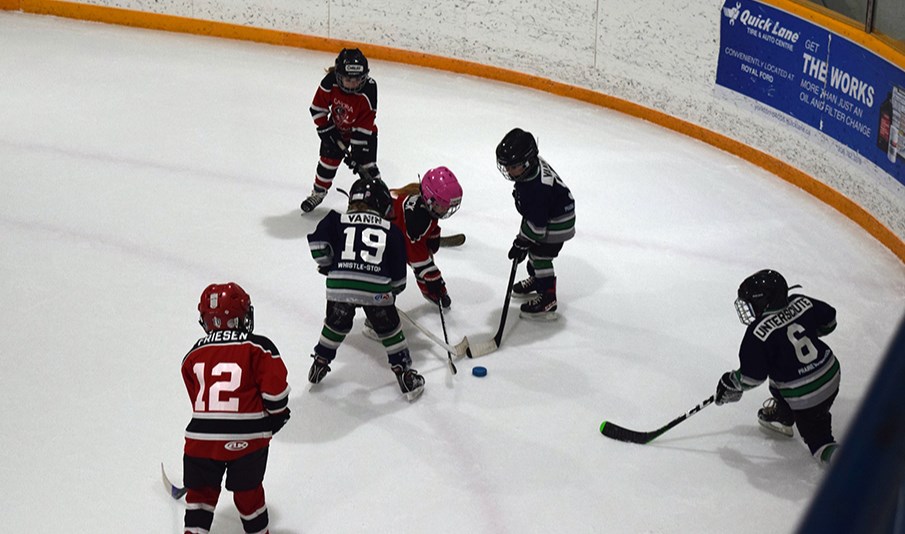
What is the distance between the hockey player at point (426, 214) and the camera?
396 cm

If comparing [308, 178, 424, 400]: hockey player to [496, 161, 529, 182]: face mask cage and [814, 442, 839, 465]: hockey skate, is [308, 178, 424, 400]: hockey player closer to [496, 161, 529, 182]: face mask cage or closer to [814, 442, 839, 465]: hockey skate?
[496, 161, 529, 182]: face mask cage

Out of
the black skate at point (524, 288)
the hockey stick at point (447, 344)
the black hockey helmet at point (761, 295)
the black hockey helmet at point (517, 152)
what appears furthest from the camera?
the black skate at point (524, 288)

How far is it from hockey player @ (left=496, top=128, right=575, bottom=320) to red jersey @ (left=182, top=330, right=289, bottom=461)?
1470 millimetres

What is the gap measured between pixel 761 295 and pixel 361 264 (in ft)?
4.31

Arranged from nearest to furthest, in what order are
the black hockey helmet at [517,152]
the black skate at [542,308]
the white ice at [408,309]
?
the white ice at [408,309]
the black hockey helmet at [517,152]
the black skate at [542,308]

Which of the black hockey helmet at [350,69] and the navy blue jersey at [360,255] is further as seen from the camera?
the black hockey helmet at [350,69]

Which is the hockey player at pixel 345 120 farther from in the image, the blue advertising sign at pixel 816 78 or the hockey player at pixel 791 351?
the hockey player at pixel 791 351

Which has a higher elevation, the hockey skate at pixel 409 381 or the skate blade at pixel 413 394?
the hockey skate at pixel 409 381

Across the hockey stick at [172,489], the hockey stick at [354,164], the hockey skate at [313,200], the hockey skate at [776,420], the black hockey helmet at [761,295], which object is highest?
the black hockey helmet at [761,295]

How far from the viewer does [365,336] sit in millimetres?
4312

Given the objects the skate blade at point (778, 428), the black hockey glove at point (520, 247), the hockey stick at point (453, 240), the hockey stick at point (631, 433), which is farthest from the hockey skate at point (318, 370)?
the skate blade at point (778, 428)

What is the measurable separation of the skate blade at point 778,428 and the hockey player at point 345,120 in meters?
2.39

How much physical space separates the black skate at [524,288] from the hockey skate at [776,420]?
1.23 m

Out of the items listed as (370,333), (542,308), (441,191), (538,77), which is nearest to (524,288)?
(542,308)
